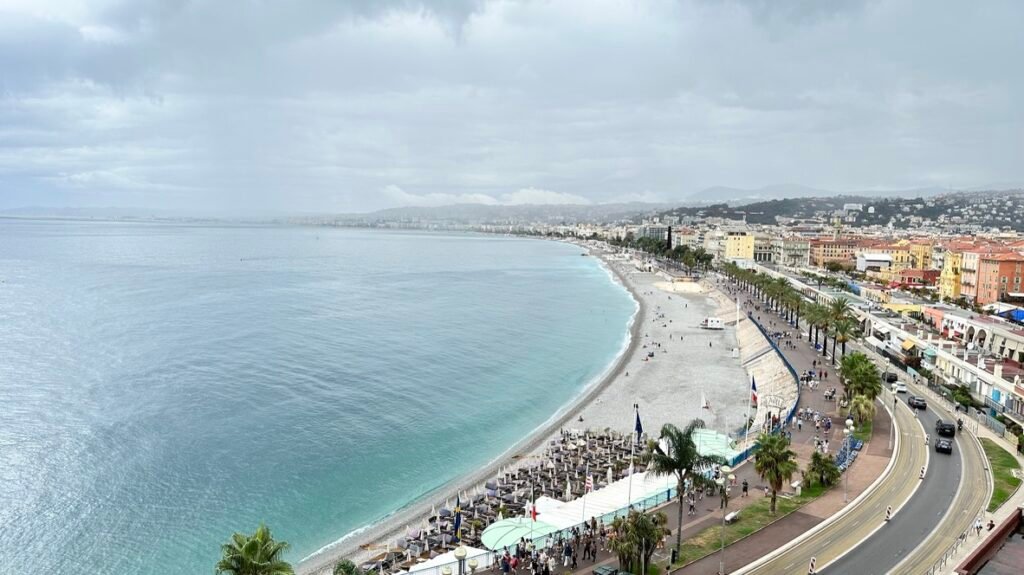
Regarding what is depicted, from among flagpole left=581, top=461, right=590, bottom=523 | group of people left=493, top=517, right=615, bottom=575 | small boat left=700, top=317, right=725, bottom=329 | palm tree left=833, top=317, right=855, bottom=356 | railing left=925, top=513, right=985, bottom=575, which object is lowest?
small boat left=700, top=317, right=725, bottom=329

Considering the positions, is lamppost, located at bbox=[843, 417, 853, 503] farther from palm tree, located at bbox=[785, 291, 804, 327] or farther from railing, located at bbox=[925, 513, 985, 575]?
palm tree, located at bbox=[785, 291, 804, 327]

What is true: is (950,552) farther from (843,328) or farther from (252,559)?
(843,328)

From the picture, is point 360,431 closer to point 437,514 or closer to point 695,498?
point 437,514

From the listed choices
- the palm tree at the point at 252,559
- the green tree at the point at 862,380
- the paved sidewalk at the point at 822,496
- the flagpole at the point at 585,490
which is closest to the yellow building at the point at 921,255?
the paved sidewalk at the point at 822,496

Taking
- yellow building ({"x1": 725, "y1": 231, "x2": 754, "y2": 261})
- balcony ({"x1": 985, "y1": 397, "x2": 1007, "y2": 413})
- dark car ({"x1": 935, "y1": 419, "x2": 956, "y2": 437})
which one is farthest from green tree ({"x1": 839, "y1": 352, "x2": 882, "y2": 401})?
yellow building ({"x1": 725, "y1": 231, "x2": 754, "y2": 261})

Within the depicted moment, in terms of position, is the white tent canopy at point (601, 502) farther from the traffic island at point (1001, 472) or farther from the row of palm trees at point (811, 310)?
the row of palm trees at point (811, 310)

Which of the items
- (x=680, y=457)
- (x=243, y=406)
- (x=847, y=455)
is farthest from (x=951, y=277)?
(x=243, y=406)

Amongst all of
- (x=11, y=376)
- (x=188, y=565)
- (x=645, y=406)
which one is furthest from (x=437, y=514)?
(x=11, y=376)
